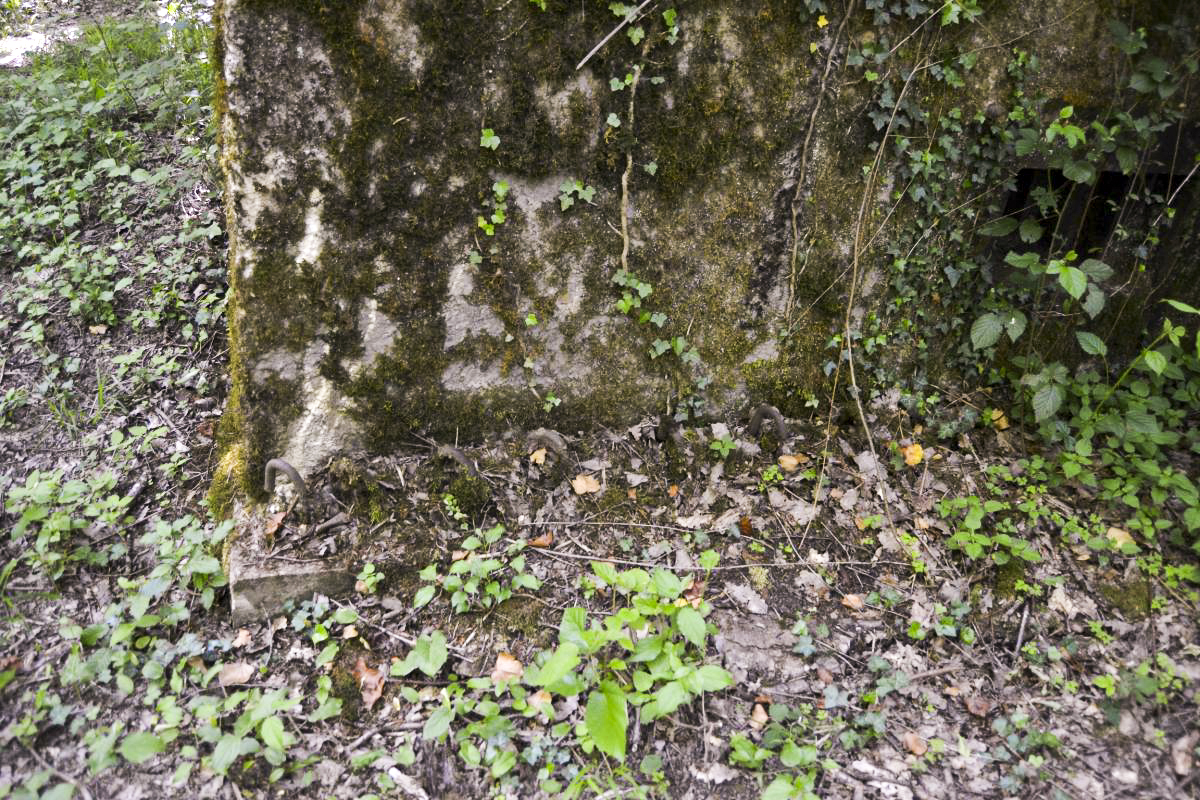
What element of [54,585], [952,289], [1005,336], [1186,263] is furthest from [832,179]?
[54,585]

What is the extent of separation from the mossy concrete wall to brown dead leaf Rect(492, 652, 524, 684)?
108 cm

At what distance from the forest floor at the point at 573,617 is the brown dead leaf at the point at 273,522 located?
0.04ft

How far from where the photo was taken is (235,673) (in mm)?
2762

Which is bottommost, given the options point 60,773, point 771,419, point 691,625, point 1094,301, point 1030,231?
point 60,773

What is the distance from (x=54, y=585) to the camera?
9.79 ft

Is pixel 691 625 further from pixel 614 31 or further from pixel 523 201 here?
pixel 614 31

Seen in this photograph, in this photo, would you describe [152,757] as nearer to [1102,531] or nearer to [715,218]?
[715,218]

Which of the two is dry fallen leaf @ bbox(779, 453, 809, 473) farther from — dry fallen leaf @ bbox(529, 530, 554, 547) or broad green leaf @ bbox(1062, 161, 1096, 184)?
broad green leaf @ bbox(1062, 161, 1096, 184)

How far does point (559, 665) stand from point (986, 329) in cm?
252

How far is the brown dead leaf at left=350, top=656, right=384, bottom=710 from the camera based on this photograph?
8.93 feet

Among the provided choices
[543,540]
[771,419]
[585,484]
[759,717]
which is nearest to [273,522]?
[543,540]

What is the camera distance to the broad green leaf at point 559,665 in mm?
2312

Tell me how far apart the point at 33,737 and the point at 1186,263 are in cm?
515

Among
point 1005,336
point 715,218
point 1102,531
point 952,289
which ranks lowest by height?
point 1102,531
